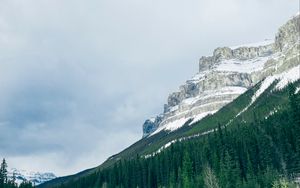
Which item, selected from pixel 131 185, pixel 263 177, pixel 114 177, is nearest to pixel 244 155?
pixel 263 177

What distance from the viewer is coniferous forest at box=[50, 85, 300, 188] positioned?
112m

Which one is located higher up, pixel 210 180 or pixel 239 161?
pixel 239 161

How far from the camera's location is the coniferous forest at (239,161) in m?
112

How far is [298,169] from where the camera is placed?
126m

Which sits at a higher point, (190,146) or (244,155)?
(190,146)

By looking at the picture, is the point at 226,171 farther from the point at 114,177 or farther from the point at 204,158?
the point at 114,177

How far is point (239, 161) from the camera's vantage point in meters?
141

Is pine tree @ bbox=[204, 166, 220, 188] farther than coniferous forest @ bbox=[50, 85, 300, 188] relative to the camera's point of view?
No

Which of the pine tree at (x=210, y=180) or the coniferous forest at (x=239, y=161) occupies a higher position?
the coniferous forest at (x=239, y=161)

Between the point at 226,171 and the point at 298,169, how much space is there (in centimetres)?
2303

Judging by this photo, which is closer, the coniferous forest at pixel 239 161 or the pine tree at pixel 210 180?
the pine tree at pixel 210 180

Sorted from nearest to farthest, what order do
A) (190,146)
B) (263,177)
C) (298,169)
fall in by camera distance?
(263,177) → (298,169) → (190,146)

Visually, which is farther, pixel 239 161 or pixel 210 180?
pixel 239 161

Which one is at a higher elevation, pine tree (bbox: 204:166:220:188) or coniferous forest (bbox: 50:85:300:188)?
coniferous forest (bbox: 50:85:300:188)
